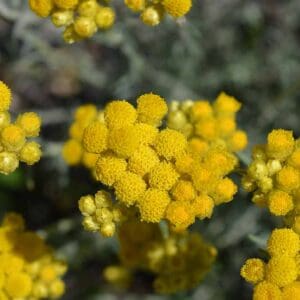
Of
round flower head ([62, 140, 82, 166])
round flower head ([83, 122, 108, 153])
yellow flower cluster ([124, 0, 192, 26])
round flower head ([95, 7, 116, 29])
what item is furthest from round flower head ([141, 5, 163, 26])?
round flower head ([62, 140, 82, 166])

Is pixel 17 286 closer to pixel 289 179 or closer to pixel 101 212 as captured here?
pixel 101 212

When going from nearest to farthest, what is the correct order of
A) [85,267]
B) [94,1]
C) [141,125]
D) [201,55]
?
[141,125] → [94,1] → [201,55] → [85,267]

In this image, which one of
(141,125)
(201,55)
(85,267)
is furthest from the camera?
(85,267)

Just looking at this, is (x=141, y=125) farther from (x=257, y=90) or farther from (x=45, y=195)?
(x=45, y=195)

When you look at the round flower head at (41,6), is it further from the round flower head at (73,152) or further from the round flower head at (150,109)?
the round flower head at (73,152)

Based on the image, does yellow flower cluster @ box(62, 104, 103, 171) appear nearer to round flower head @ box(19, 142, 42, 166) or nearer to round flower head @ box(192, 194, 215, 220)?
round flower head @ box(19, 142, 42, 166)

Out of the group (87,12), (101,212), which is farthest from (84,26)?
(101,212)

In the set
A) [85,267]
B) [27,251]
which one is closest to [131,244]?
[27,251]
